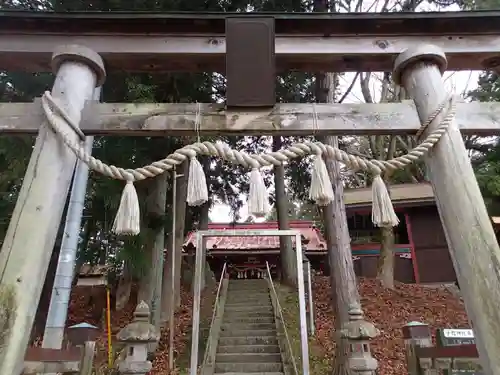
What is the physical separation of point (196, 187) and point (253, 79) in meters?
0.82

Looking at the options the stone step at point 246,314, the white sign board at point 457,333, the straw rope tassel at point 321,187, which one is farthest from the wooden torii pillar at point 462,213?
the stone step at point 246,314

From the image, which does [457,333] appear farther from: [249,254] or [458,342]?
[249,254]

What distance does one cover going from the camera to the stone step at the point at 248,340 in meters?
8.17

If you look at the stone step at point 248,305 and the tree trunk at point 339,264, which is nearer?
the tree trunk at point 339,264

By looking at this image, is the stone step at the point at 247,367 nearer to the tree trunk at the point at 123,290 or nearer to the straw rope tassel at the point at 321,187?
the tree trunk at the point at 123,290

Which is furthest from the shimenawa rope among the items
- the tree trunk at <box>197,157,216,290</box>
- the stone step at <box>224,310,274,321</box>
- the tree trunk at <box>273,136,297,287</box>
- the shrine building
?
the shrine building

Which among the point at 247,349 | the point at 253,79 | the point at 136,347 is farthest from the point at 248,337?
the point at 253,79

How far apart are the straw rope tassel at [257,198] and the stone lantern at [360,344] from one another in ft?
9.90

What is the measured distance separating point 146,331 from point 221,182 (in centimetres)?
694

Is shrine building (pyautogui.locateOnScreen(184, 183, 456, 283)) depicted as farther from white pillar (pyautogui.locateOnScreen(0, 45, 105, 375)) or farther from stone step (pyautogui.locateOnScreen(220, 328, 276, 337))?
white pillar (pyautogui.locateOnScreen(0, 45, 105, 375))

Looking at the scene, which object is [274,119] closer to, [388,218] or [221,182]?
[388,218]

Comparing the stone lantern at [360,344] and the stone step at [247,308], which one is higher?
the stone step at [247,308]

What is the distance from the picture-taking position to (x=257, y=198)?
2322 millimetres

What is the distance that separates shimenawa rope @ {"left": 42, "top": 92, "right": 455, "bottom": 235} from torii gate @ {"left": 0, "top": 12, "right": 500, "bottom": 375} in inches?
3.1
